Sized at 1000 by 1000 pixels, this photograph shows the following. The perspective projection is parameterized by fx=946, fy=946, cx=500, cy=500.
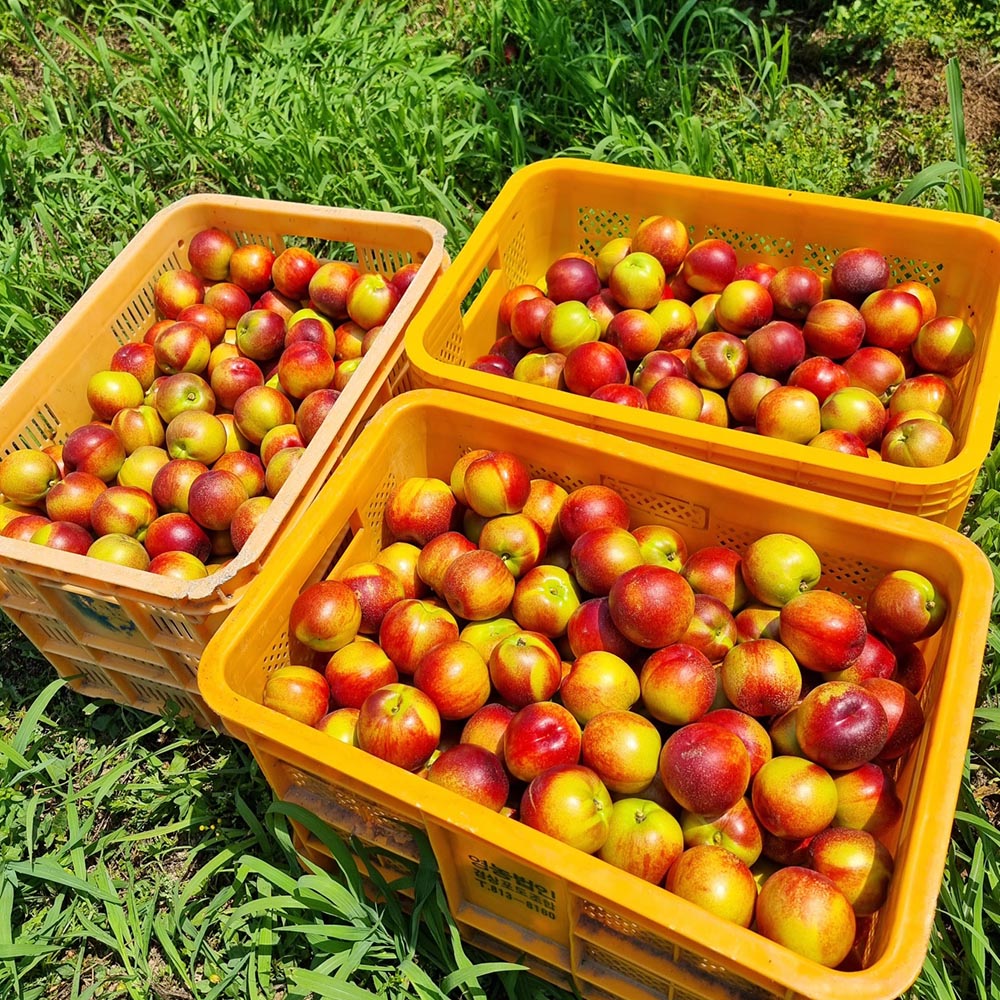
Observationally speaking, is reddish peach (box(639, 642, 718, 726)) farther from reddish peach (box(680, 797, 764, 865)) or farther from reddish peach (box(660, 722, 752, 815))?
reddish peach (box(680, 797, 764, 865))

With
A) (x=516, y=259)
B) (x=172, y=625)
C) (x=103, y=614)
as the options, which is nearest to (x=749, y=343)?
(x=516, y=259)

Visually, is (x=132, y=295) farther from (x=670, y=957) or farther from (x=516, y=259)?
(x=670, y=957)

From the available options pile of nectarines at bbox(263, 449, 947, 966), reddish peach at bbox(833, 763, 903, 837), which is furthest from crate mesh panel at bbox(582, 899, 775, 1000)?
reddish peach at bbox(833, 763, 903, 837)

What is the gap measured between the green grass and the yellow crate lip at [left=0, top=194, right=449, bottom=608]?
648 millimetres

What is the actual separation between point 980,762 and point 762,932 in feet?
4.32

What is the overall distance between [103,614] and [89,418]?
3.39 feet

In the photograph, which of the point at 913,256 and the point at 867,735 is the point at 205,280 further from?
the point at 867,735

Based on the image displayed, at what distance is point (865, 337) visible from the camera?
3053 mm

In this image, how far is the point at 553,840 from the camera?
186 cm

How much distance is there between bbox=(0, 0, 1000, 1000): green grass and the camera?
8.46 ft

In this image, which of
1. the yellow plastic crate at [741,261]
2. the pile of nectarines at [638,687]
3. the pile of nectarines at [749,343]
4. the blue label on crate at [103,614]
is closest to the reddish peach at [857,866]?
the pile of nectarines at [638,687]

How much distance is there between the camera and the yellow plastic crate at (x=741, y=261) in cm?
242

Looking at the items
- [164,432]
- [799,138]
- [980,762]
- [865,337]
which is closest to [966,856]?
[980,762]

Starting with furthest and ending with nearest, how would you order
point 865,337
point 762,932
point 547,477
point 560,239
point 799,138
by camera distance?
point 799,138
point 560,239
point 865,337
point 547,477
point 762,932
